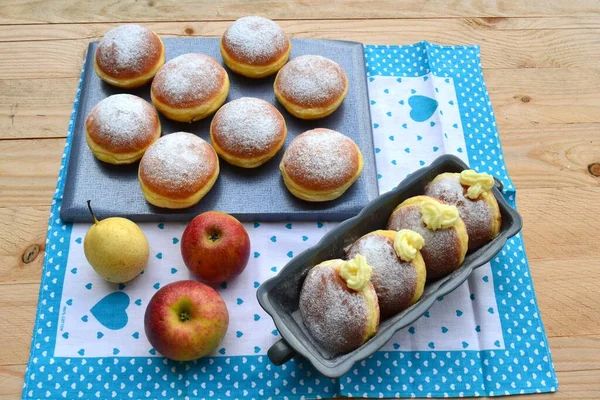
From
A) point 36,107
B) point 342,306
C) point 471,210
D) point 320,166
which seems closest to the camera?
point 342,306

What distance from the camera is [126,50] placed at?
123 cm

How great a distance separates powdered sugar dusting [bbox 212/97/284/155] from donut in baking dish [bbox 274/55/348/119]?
0.22 feet

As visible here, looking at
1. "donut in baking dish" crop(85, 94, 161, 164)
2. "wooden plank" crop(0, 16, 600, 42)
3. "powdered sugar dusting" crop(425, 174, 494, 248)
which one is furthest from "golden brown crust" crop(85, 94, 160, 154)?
"powdered sugar dusting" crop(425, 174, 494, 248)

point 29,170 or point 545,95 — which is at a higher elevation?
point 545,95

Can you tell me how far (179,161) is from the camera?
1086 millimetres

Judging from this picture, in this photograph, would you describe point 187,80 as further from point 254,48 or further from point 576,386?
point 576,386

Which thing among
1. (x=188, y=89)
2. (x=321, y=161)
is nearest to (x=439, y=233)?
(x=321, y=161)

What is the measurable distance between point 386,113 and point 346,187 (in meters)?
0.29

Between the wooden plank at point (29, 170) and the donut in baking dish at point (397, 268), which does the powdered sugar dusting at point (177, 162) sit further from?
the donut in baking dish at point (397, 268)

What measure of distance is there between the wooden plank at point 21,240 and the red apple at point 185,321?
1.01 ft

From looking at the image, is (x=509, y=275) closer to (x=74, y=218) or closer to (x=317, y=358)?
(x=317, y=358)

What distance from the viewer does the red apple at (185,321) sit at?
0.94 m

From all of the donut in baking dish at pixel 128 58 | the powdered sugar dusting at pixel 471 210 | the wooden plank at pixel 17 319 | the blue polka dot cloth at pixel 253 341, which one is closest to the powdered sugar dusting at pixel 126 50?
the donut in baking dish at pixel 128 58

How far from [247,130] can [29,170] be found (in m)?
0.50
